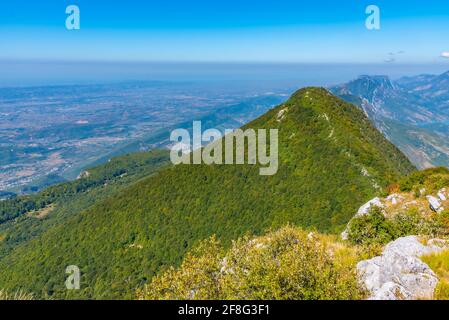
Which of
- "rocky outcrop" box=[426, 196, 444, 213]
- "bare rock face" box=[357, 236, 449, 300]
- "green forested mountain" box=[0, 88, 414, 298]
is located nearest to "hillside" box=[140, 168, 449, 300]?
"bare rock face" box=[357, 236, 449, 300]

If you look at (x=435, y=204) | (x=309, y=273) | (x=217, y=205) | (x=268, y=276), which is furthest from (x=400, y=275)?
(x=217, y=205)

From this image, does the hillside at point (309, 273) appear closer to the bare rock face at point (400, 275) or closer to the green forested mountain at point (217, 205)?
the bare rock face at point (400, 275)

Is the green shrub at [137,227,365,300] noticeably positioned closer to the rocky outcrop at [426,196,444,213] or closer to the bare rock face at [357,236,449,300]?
the bare rock face at [357,236,449,300]

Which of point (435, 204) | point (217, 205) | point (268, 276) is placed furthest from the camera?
point (217, 205)

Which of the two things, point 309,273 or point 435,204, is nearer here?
point 309,273

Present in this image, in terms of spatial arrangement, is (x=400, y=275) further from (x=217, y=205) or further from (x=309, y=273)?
(x=217, y=205)
